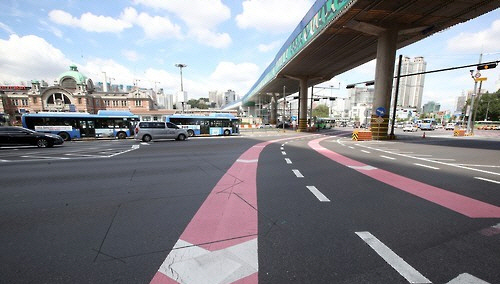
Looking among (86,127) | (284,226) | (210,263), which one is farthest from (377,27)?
(86,127)

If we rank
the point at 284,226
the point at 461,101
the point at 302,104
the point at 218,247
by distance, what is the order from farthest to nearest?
the point at 461,101
the point at 302,104
the point at 284,226
the point at 218,247

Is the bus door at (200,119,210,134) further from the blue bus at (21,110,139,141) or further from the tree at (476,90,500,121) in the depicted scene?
the tree at (476,90,500,121)

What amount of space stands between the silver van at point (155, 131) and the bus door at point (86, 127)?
707 centimetres

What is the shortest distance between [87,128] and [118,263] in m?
24.1

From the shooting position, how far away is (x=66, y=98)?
2453 inches

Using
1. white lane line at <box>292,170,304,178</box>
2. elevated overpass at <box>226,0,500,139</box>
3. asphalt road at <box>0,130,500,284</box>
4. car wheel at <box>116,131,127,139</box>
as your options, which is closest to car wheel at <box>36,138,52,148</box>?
car wheel at <box>116,131,127,139</box>

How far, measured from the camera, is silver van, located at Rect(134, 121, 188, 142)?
17.7 metres

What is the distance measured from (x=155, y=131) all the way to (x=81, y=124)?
29.7 feet

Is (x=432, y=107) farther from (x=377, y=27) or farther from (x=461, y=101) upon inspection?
(x=377, y=27)

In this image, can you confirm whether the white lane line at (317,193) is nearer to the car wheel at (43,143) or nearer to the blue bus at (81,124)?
the car wheel at (43,143)

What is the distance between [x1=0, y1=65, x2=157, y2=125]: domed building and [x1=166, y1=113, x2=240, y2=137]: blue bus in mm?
49095

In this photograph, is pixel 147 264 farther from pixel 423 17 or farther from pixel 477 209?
pixel 423 17

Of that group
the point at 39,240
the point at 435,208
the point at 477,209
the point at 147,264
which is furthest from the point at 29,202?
the point at 477,209

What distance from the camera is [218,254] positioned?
2445mm
